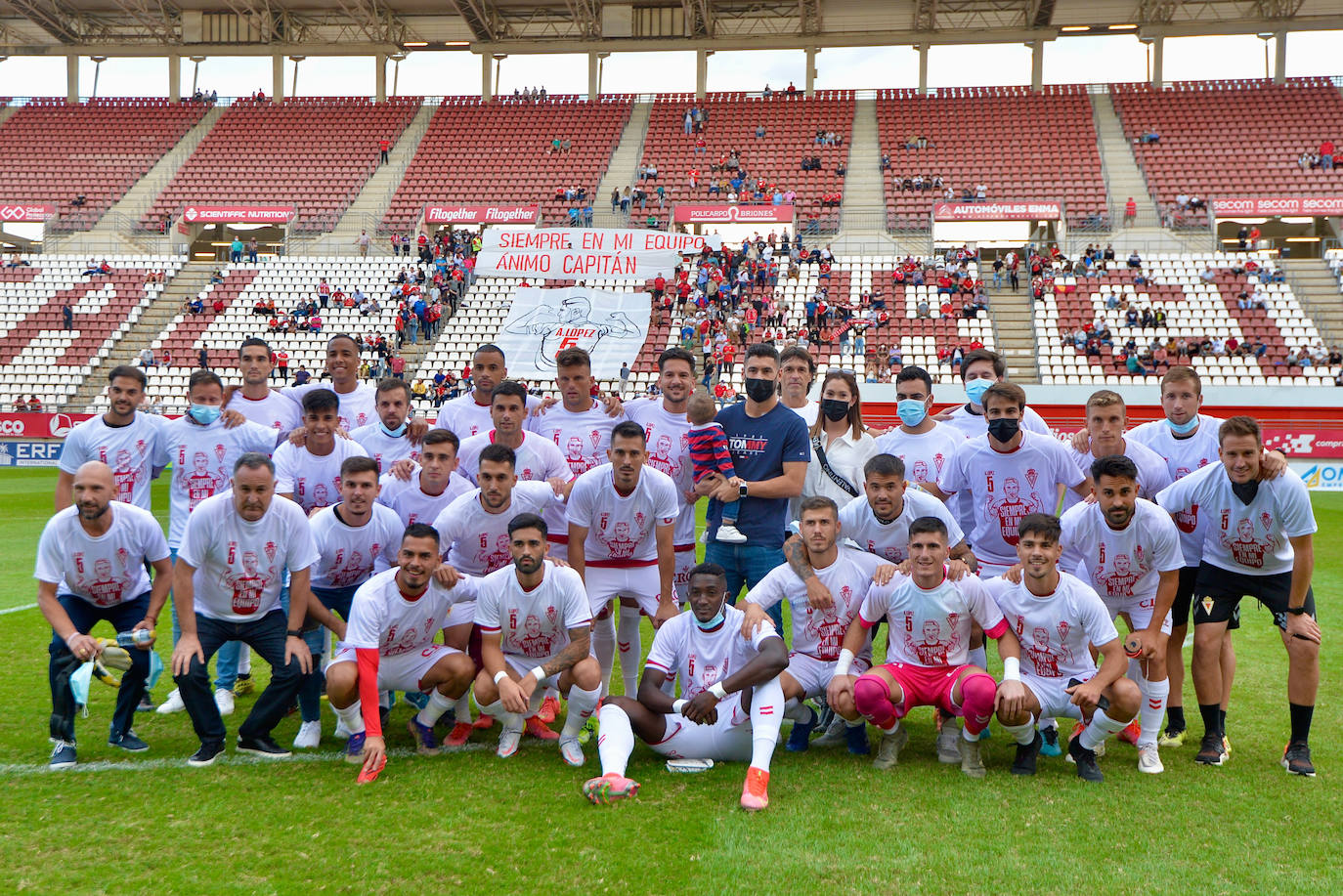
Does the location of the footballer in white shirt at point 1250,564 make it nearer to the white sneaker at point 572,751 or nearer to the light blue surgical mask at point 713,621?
the light blue surgical mask at point 713,621

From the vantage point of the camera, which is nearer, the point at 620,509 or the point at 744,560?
the point at 620,509

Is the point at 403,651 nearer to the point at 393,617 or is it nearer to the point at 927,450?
the point at 393,617

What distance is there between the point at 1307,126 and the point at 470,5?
2994 centimetres

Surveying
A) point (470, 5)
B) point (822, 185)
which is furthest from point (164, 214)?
point (822, 185)

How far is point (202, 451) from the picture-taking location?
697 cm

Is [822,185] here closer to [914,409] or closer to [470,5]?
[470,5]

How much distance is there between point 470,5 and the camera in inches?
1518

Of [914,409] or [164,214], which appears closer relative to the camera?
[914,409]

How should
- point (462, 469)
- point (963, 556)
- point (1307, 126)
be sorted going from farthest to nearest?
point (1307, 126) < point (462, 469) < point (963, 556)

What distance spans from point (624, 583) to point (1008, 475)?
98.3 inches

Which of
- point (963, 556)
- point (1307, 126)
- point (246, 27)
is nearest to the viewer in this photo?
point (963, 556)

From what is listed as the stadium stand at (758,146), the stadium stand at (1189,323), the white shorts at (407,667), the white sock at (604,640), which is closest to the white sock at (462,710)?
the white shorts at (407,667)

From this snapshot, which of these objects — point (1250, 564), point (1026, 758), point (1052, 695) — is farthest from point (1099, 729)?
point (1250, 564)

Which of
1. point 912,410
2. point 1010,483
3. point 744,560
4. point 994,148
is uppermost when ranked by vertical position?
point 994,148
